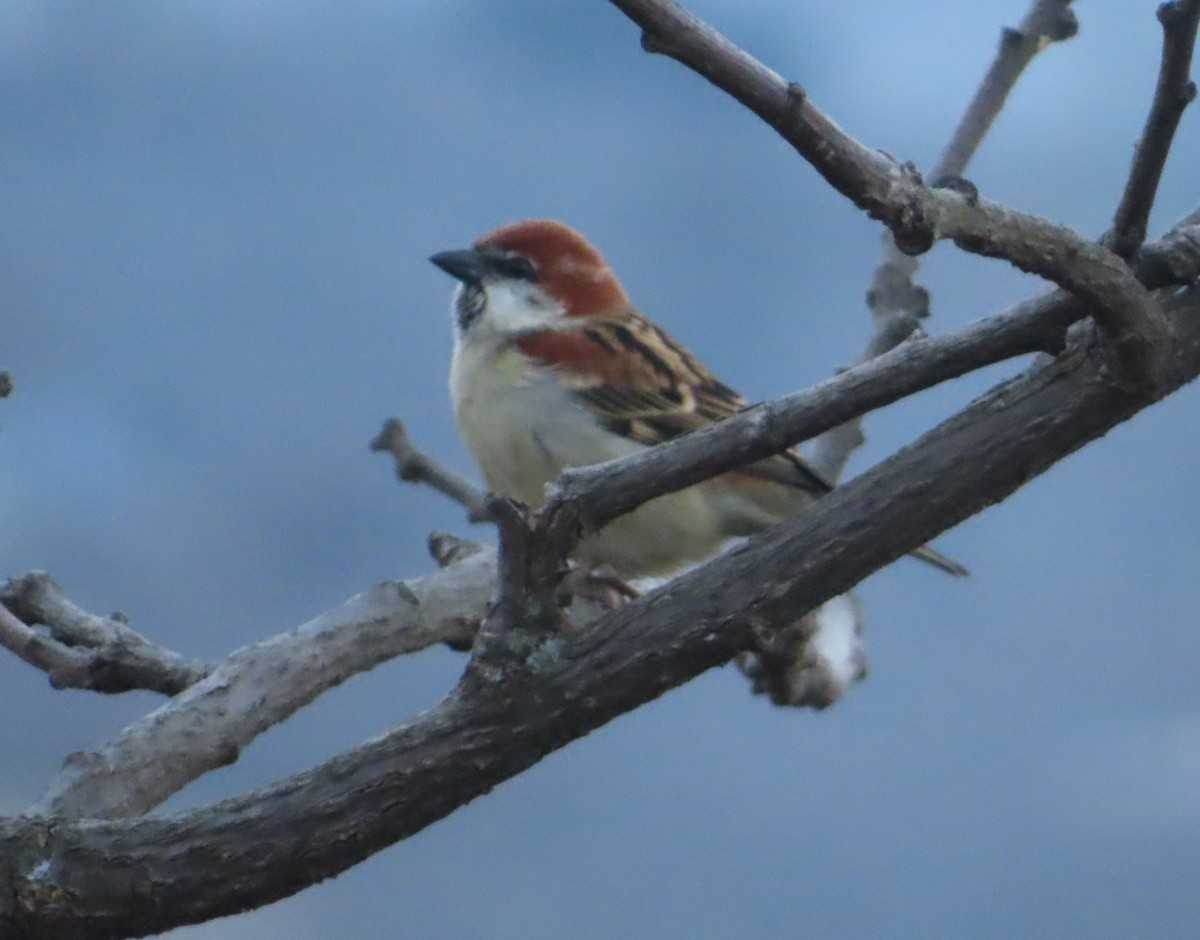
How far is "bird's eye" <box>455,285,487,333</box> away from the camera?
15.6 feet

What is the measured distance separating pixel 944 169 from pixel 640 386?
117 cm

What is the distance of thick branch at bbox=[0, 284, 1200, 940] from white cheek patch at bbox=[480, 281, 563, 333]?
2.15 m

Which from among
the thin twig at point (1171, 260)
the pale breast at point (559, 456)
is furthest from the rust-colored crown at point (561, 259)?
the thin twig at point (1171, 260)

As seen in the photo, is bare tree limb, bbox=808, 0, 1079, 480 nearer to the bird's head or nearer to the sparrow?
the sparrow

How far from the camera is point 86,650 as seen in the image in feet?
12.6

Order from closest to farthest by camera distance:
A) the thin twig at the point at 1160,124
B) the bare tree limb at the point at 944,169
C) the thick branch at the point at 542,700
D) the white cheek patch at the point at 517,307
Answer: the thin twig at the point at 1160,124, the thick branch at the point at 542,700, the bare tree limb at the point at 944,169, the white cheek patch at the point at 517,307

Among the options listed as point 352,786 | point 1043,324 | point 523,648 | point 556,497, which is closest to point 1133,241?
point 1043,324

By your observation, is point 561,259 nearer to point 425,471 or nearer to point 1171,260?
point 425,471

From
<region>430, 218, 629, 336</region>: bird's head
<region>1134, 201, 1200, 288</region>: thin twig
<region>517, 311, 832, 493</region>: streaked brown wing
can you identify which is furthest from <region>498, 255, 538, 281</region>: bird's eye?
<region>1134, 201, 1200, 288</region>: thin twig

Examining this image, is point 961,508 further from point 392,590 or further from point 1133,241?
point 392,590

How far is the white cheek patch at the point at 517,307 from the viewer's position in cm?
469

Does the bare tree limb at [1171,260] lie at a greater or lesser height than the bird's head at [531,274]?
lesser

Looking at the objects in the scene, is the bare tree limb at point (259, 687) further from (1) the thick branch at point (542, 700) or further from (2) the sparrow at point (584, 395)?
(1) the thick branch at point (542, 700)

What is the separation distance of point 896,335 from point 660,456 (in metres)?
2.57
